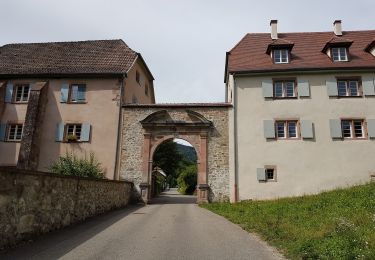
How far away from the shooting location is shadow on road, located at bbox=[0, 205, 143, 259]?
585 cm

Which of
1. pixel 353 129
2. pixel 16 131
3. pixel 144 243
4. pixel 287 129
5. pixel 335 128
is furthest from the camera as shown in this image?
pixel 16 131

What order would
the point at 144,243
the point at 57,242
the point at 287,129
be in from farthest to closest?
the point at 287,129, the point at 144,243, the point at 57,242

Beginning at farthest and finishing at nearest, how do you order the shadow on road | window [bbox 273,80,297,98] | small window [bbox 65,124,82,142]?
small window [bbox 65,124,82,142] < window [bbox 273,80,297,98] < the shadow on road

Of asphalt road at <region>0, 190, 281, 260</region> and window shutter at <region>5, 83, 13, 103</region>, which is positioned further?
window shutter at <region>5, 83, 13, 103</region>

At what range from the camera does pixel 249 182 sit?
1830cm

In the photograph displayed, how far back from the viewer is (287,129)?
18.8m

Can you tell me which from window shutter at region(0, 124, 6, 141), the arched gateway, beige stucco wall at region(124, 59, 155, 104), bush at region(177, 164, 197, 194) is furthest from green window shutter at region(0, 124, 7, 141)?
bush at region(177, 164, 197, 194)

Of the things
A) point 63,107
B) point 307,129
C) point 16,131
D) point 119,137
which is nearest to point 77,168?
point 119,137

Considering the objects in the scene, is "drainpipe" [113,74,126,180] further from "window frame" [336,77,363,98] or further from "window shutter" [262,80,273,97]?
"window frame" [336,77,363,98]

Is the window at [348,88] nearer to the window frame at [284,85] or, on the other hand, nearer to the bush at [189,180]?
the window frame at [284,85]

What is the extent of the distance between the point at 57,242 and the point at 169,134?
1286 centimetres

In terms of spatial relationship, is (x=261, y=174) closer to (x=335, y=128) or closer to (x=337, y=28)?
(x=335, y=128)

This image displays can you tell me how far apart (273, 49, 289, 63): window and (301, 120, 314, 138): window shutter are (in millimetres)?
4133

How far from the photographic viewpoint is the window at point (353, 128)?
18469mm
